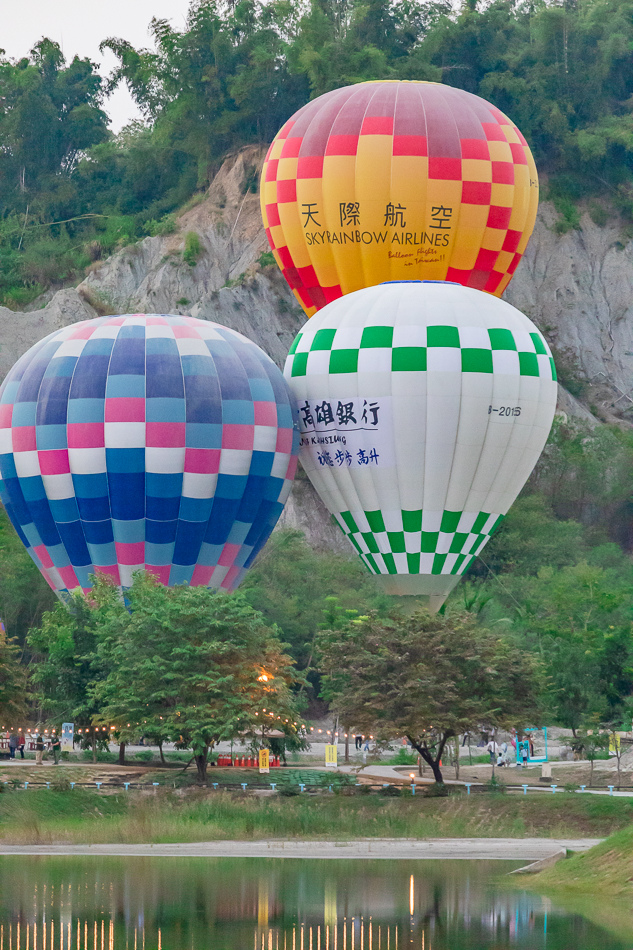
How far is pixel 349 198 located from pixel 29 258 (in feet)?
102

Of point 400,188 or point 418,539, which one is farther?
point 400,188

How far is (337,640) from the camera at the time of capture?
3594cm

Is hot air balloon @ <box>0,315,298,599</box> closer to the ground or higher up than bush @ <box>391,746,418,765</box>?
higher up

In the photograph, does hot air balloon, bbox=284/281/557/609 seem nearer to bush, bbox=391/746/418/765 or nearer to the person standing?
bush, bbox=391/746/418/765

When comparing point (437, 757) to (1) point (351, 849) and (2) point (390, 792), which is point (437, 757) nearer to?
(2) point (390, 792)

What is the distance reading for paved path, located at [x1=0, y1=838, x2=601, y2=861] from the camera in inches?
1109

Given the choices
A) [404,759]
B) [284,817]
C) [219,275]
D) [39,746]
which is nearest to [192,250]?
[219,275]

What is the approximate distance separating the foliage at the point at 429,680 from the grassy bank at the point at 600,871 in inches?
352

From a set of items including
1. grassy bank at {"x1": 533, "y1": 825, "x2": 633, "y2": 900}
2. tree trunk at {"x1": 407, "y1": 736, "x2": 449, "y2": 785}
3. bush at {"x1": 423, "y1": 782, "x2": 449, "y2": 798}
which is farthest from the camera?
tree trunk at {"x1": 407, "y1": 736, "x2": 449, "y2": 785}

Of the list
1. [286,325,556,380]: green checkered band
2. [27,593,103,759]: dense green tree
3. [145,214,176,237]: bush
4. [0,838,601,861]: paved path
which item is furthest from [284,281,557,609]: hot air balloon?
[145,214,176,237]: bush

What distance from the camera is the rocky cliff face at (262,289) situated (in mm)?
64000

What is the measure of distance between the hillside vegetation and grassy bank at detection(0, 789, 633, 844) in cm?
3984

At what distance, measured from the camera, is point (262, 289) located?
64.2 meters

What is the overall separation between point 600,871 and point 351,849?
660cm
